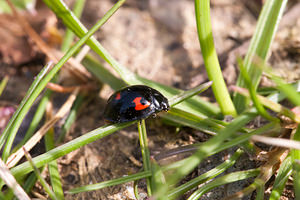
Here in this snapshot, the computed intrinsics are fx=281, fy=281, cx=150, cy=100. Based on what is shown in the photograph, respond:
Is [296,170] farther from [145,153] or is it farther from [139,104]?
[139,104]

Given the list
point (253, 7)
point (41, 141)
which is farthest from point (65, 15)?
point (253, 7)

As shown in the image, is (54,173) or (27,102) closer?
(27,102)

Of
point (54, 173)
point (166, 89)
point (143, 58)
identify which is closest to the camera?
point (54, 173)

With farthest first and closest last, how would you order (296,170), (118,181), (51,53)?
(51,53), (118,181), (296,170)

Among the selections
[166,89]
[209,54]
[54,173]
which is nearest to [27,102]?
[54,173]

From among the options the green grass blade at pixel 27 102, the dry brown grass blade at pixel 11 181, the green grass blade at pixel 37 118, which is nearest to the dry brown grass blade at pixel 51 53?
the green grass blade at pixel 37 118

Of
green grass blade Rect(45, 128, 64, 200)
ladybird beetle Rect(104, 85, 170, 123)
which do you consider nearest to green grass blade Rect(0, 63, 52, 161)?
green grass blade Rect(45, 128, 64, 200)

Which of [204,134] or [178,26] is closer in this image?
[204,134]

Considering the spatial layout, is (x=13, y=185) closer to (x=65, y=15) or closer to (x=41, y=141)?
(x=41, y=141)
